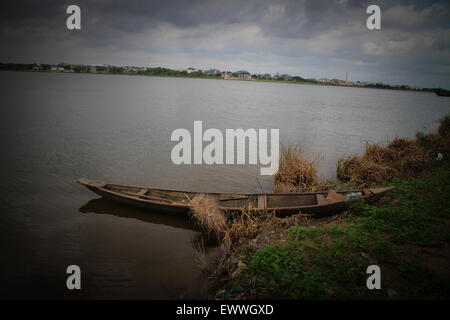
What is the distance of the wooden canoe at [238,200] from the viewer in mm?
6938

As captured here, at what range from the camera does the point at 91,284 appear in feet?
18.1

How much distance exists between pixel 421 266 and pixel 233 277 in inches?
132

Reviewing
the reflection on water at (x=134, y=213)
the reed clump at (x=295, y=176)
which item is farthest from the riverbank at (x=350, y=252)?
the reed clump at (x=295, y=176)

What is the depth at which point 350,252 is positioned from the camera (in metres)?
5.01

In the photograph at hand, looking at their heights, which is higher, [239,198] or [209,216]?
[239,198]

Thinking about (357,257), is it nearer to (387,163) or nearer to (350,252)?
(350,252)

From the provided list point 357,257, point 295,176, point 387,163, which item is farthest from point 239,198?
point 387,163

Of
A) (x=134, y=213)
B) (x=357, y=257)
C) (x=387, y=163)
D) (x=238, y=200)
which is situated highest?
(x=387, y=163)

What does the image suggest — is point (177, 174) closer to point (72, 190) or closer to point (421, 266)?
point (72, 190)

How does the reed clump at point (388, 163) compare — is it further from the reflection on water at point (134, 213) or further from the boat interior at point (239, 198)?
the reflection on water at point (134, 213)

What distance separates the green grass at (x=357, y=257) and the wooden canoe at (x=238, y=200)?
1.93 feet

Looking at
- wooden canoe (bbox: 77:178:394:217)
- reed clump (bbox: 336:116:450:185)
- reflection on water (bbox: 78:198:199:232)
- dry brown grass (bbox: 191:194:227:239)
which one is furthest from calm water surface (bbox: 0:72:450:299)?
reed clump (bbox: 336:116:450:185)

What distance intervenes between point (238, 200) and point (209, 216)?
1.49 m
